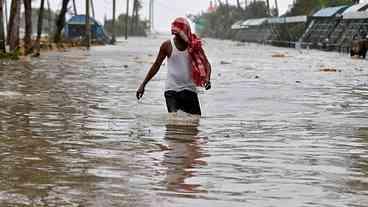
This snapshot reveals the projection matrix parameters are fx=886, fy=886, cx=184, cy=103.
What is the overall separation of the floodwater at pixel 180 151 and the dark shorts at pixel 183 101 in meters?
0.24

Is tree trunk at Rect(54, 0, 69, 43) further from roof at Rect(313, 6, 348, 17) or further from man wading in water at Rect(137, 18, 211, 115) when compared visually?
man wading in water at Rect(137, 18, 211, 115)

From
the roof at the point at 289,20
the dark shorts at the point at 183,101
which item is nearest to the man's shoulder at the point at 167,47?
the dark shorts at the point at 183,101

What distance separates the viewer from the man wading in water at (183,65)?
10336mm

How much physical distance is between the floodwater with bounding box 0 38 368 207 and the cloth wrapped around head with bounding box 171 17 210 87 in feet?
1.98

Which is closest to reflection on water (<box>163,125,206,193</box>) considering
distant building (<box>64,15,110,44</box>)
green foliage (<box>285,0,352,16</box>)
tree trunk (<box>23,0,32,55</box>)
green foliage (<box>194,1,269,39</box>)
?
tree trunk (<box>23,0,32,55</box>)

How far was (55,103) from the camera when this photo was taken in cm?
1321

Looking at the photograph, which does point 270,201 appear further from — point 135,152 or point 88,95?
point 88,95

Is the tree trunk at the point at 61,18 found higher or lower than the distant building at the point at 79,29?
higher

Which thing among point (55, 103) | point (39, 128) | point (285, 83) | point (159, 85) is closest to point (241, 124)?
point (39, 128)

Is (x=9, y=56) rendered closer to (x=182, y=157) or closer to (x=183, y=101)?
(x=183, y=101)

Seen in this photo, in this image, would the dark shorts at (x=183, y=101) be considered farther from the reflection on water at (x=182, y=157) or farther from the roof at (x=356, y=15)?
the roof at (x=356, y=15)

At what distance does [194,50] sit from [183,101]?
745mm

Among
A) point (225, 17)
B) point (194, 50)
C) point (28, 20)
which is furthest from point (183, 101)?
point (225, 17)

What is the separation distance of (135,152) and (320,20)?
55502mm
